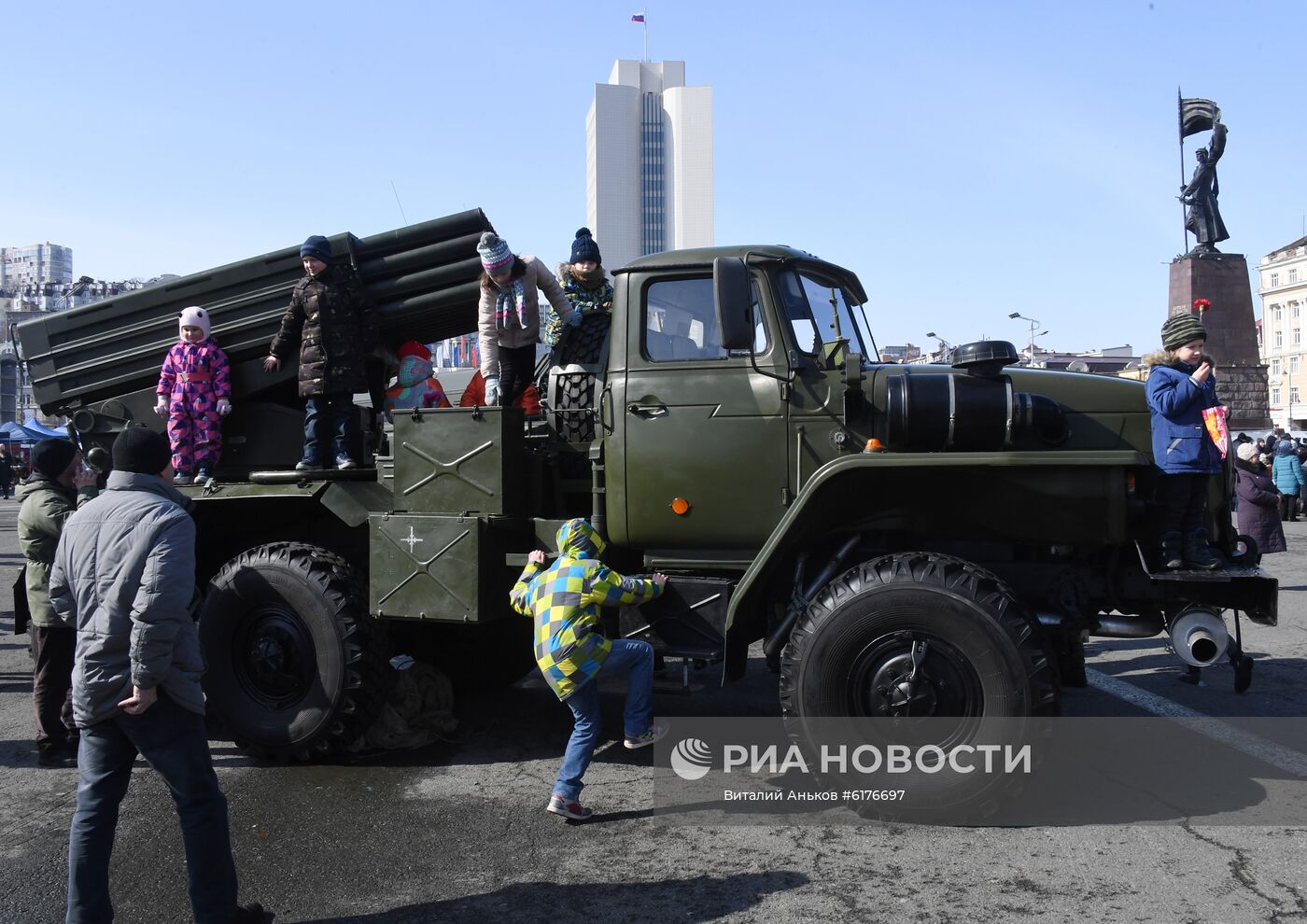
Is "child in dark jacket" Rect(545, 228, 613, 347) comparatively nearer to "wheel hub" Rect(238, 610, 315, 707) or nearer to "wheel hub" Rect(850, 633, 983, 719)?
"wheel hub" Rect(238, 610, 315, 707)

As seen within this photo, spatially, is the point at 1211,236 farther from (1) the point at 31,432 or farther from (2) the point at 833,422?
(1) the point at 31,432

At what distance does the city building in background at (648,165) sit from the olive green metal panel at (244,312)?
108 m

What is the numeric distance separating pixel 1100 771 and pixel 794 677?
68.8 inches

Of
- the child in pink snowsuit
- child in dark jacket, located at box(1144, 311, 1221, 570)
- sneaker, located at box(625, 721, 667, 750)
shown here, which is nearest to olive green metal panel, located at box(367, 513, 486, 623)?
sneaker, located at box(625, 721, 667, 750)

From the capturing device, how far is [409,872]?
161 inches

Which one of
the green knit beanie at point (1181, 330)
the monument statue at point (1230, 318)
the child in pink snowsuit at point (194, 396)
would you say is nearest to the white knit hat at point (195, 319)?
the child in pink snowsuit at point (194, 396)

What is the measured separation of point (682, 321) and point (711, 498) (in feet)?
3.10

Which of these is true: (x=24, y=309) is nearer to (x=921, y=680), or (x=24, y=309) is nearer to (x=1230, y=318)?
(x=1230, y=318)

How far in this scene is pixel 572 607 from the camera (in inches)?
181

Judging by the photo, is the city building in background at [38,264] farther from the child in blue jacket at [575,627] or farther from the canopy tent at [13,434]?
the child in blue jacket at [575,627]

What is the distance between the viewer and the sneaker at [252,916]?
350cm

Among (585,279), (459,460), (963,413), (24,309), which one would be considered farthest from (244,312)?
(24,309)

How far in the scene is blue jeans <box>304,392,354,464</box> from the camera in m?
5.91

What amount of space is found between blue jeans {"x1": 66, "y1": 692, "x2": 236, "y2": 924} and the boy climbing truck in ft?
6.48
